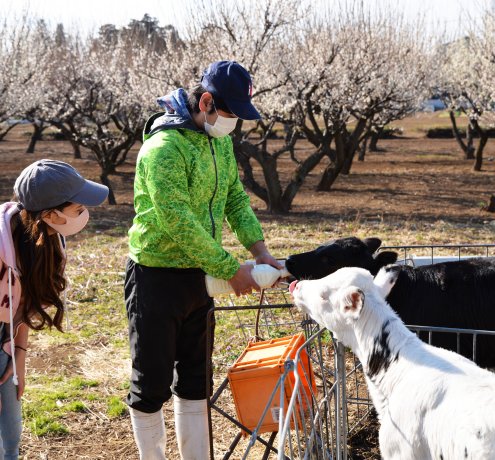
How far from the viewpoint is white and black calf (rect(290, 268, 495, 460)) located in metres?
2.73

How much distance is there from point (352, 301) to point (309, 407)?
521mm

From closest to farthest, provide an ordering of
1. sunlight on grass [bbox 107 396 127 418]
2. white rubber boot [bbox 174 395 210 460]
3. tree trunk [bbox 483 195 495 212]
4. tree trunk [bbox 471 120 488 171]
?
white rubber boot [bbox 174 395 210 460] → sunlight on grass [bbox 107 396 127 418] → tree trunk [bbox 483 195 495 212] → tree trunk [bbox 471 120 488 171]

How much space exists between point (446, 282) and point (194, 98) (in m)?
2.07

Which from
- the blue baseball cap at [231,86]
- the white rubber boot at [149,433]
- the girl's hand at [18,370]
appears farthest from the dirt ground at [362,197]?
the blue baseball cap at [231,86]

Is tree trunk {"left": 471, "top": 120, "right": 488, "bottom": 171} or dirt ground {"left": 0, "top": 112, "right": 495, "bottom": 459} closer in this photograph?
dirt ground {"left": 0, "top": 112, "right": 495, "bottom": 459}

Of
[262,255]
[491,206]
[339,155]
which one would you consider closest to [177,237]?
[262,255]

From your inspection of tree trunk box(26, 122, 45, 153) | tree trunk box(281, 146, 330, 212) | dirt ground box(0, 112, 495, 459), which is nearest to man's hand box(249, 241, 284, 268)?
dirt ground box(0, 112, 495, 459)

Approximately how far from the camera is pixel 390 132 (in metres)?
38.8

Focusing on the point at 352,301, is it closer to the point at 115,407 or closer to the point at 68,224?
the point at 68,224

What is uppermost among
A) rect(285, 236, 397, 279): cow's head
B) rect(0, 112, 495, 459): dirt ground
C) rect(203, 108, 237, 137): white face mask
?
rect(203, 108, 237, 137): white face mask

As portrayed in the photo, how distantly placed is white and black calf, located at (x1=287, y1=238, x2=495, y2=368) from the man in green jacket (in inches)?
34.4

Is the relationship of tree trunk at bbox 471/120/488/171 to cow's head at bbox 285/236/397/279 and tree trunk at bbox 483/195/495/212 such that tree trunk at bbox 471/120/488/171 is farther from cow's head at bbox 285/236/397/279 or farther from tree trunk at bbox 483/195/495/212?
cow's head at bbox 285/236/397/279

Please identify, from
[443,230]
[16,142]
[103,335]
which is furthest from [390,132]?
[103,335]

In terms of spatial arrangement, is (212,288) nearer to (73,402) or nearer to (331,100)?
(73,402)
